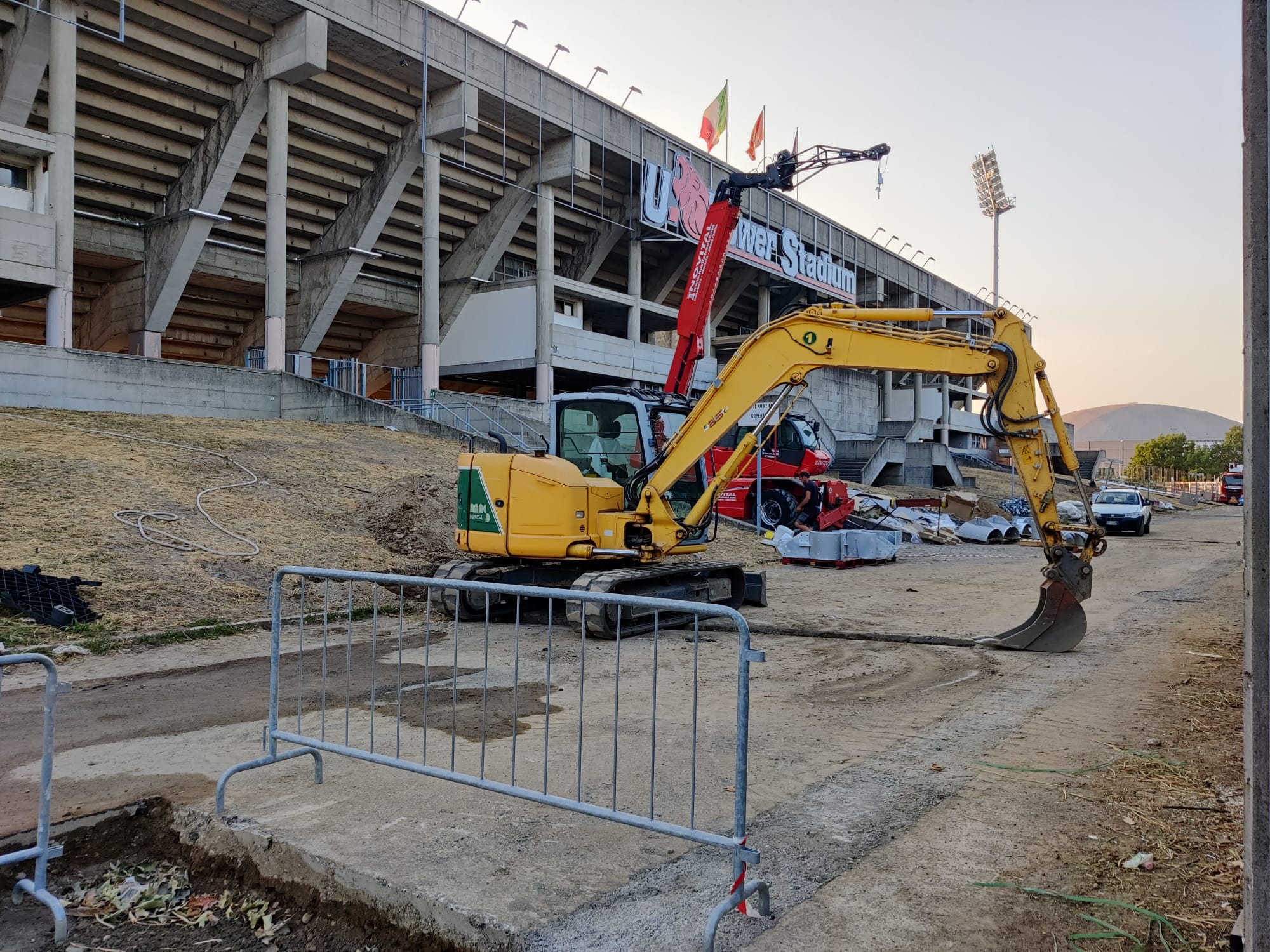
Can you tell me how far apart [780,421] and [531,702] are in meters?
6.64

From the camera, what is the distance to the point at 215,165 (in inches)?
1094

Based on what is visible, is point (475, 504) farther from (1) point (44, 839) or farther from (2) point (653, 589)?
(1) point (44, 839)

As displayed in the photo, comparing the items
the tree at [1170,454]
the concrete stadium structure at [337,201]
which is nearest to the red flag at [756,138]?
the concrete stadium structure at [337,201]

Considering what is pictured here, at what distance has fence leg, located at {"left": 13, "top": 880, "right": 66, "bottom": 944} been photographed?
12.0ft

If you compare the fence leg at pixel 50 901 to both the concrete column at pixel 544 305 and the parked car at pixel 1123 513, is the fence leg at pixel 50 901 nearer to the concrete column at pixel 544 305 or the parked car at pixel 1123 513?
the concrete column at pixel 544 305

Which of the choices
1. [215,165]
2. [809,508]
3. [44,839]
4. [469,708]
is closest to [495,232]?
[215,165]

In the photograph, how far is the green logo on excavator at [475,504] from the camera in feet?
34.1

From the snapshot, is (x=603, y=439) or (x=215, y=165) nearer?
(x=603, y=439)

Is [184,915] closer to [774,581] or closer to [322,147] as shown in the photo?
[774,581]

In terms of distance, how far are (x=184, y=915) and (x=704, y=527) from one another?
782cm

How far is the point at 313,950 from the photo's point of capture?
142 inches

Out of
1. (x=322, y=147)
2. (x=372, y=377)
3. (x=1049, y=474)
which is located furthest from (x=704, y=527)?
(x=372, y=377)

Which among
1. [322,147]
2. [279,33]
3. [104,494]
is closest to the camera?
[104,494]

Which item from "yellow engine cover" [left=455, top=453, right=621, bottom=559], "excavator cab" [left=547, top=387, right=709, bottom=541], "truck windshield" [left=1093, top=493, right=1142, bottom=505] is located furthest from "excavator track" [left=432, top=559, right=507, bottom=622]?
"truck windshield" [left=1093, top=493, right=1142, bottom=505]
